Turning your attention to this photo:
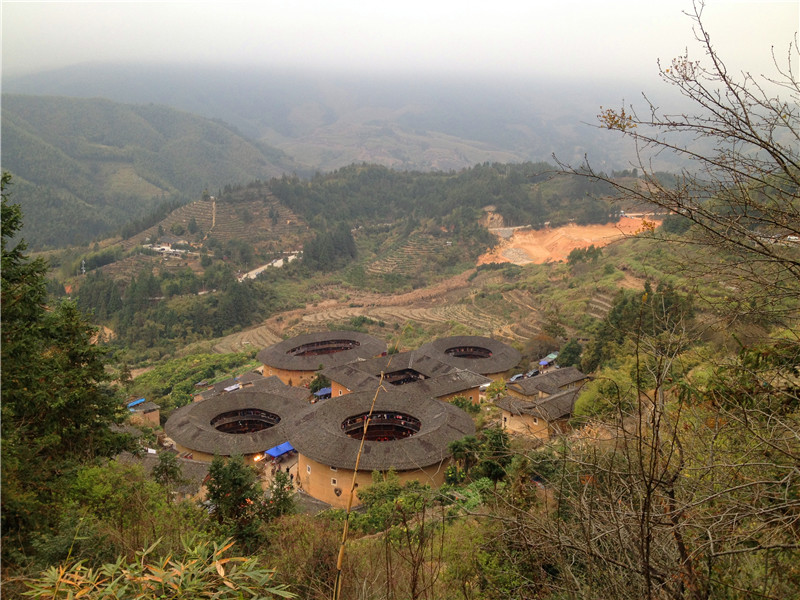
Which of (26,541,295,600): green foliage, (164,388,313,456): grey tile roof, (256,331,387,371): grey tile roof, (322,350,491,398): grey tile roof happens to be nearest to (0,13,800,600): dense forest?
(26,541,295,600): green foliage

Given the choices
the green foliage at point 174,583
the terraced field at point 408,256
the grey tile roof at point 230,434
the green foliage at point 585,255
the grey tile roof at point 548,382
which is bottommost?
the terraced field at point 408,256

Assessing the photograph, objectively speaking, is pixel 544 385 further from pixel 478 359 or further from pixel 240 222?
pixel 240 222

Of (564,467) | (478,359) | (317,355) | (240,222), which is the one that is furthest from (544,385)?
(240,222)

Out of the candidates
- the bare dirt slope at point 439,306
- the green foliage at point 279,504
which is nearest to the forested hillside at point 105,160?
the bare dirt slope at point 439,306

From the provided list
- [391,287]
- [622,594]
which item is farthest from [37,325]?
[391,287]

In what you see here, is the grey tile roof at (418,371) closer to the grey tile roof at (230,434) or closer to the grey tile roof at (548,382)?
the grey tile roof at (548,382)

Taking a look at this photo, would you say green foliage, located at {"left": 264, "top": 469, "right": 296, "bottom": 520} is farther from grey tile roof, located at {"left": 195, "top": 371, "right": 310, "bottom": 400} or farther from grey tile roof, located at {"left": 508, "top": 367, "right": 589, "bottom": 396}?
grey tile roof, located at {"left": 195, "top": 371, "right": 310, "bottom": 400}
